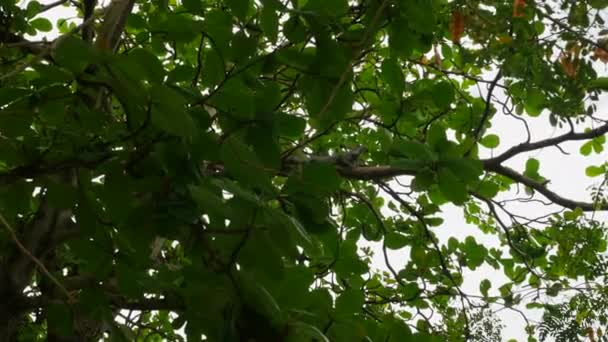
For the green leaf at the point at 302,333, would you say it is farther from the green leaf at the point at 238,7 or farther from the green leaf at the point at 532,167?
the green leaf at the point at 532,167

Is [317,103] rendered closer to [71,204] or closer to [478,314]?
[71,204]

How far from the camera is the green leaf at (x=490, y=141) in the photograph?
2318 millimetres

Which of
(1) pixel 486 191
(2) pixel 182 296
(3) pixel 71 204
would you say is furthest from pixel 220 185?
(1) pixel 486 191

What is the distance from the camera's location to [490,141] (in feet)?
7.63

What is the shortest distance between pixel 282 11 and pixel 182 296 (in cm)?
45

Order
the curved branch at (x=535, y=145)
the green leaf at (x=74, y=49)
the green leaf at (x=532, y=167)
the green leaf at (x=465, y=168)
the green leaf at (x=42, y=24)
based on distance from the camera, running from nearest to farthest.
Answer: the green leaf at (x=74, y=49) → the green leaf at (x=465, y=168) → the curved branch at (x=535, y=145) → the green leaf at (x=532, y=167) → the green leaf at (x=42, y=24)

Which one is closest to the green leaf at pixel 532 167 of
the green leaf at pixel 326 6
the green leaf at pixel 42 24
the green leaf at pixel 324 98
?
the green leaf at pixel 324 98

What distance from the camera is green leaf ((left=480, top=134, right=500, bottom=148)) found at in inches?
91.3

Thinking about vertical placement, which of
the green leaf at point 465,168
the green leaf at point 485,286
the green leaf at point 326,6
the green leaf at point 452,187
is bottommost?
the green leaf at point 452,187

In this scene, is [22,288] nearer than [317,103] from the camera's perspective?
No

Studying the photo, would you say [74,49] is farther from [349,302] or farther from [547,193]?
[547,193]

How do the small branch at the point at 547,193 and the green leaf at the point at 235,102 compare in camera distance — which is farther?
the small branch at the point at 547,193

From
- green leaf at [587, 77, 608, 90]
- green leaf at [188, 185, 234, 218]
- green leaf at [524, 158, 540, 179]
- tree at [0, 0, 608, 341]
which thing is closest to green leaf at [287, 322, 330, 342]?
tree at [0, 0, 608, 341]

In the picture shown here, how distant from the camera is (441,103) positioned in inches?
61.2
